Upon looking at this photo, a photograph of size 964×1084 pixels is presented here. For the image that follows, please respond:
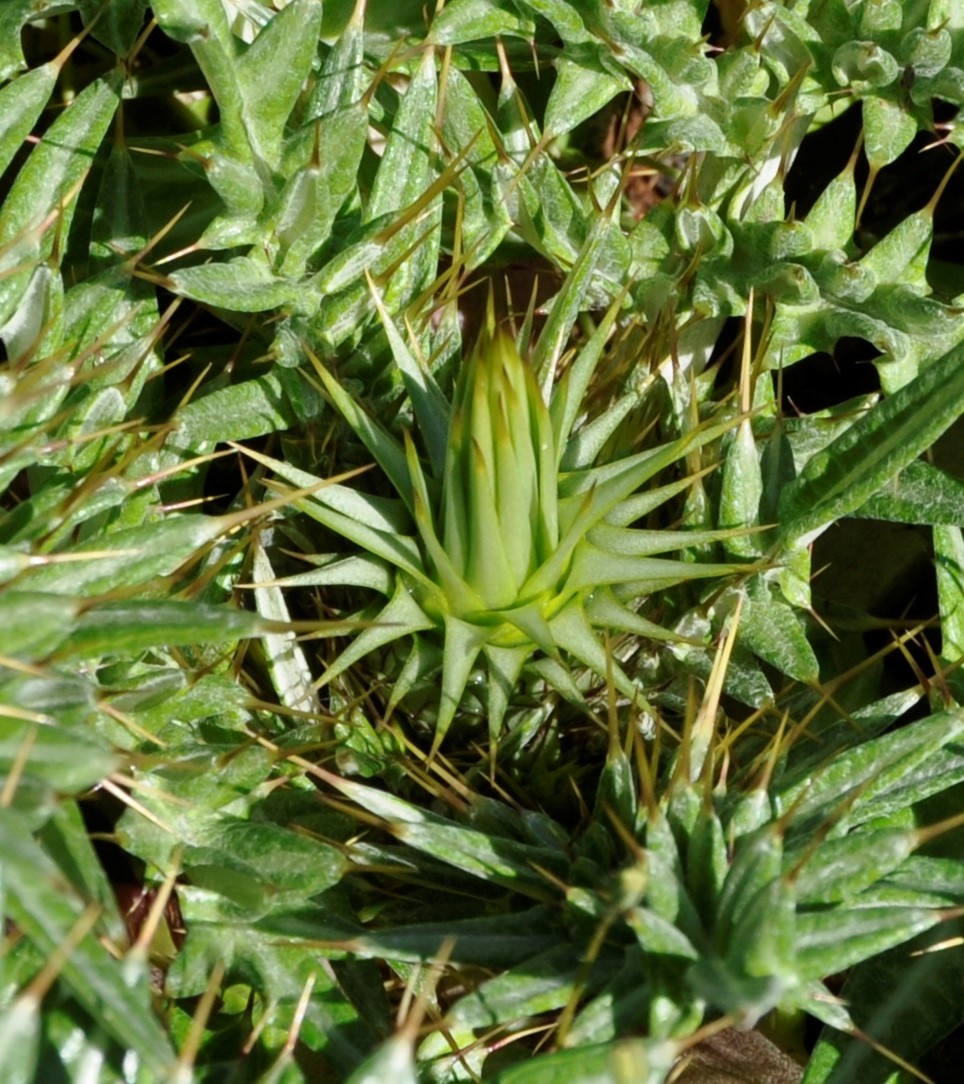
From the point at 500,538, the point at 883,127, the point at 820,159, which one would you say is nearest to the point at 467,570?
the point at 500,538

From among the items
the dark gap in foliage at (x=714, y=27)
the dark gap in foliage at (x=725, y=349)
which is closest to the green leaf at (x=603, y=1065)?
the dark gap in foliage at (x=725, y=349)

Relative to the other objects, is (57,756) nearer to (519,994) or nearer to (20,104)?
(519,994)

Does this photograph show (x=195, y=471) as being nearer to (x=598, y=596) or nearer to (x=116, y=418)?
(x=116, y=418)

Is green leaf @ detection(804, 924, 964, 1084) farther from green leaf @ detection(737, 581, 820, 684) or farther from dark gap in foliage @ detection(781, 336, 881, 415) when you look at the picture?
dark gap in foliage @ detection(781, 336, 881, 415)

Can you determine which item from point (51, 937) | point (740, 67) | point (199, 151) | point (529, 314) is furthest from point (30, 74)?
point (51, 937)

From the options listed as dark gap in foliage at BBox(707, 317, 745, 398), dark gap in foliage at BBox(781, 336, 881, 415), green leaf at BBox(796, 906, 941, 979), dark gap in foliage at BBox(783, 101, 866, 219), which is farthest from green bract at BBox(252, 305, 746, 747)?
dark gap in foliage at BBox(783, 101, 866, 219)

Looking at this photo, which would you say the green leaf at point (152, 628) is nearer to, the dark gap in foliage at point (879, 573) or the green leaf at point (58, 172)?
the green leaf at point (58, 172)
